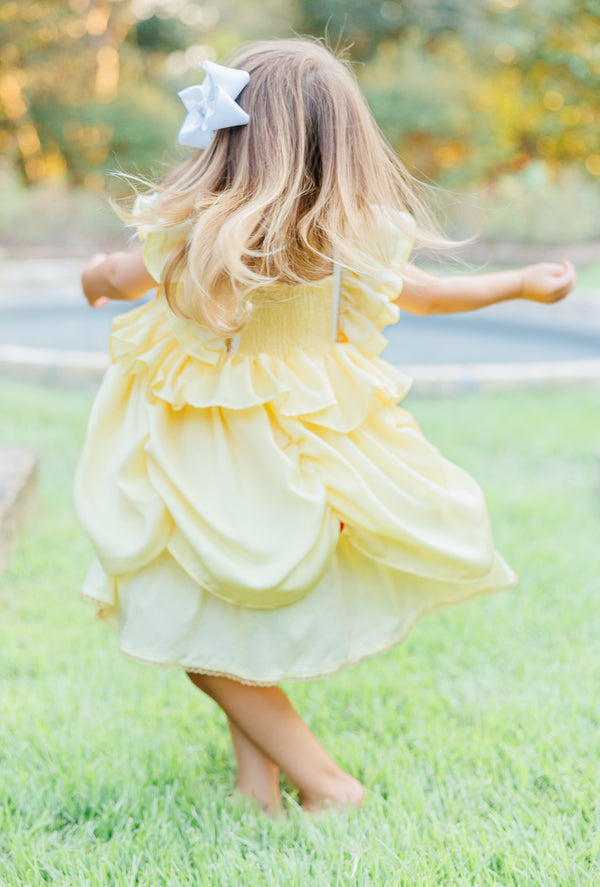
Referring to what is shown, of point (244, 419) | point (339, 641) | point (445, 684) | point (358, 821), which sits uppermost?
point (244, 419)

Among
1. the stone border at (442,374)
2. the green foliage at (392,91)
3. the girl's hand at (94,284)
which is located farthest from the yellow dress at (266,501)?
the green foliage at (392,91)

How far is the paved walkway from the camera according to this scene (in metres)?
7.28

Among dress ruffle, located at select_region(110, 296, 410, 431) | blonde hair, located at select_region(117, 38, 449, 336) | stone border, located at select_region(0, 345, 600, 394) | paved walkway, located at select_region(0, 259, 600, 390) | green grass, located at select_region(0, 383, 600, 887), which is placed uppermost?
blonde hair, located at select_region(117, 38, 449, 336)

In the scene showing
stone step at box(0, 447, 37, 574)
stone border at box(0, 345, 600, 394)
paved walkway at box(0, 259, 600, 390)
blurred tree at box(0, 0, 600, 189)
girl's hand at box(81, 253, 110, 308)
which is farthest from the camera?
blurred tree at box(0, 0, 600, 189)

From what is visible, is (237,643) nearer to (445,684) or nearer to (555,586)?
(445,684)

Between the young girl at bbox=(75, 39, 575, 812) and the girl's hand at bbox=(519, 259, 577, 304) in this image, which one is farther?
the girl's hand at bbox=(519, 259, 577, 304)

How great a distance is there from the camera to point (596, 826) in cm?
139

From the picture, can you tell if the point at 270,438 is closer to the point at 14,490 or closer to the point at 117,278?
the point at 117,278

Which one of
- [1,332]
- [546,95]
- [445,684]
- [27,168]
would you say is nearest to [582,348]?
[1,332]

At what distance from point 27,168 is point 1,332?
7171mm

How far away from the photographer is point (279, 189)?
4.18ft

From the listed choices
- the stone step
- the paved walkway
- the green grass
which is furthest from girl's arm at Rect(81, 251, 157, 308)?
the paved walkway

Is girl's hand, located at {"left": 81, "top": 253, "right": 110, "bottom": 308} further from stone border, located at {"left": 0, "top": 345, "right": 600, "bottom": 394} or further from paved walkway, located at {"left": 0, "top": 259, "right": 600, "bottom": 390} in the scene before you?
paved walkway, located at {"left": 0, "top": 259, "right": 600, "bottom": 390}

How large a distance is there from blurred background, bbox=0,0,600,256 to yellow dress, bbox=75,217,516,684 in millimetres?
10822
